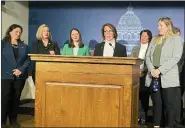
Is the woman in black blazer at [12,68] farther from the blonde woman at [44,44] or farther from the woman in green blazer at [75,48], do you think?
the woman in green blazer at [75,48]

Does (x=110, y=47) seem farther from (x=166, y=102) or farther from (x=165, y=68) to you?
(x=166, y=102)

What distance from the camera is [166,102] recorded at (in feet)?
10.7

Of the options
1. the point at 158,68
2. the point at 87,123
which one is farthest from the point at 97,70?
the point at 158,68

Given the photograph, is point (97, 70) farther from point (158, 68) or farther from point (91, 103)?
point (158, 68)

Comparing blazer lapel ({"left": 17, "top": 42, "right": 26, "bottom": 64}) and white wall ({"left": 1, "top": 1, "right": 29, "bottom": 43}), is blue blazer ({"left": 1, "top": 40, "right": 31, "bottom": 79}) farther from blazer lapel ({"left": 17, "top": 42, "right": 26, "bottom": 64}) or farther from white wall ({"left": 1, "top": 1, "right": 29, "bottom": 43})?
white wall ({"left": 1, "top": 1, "right": 29, "bottom": 43})

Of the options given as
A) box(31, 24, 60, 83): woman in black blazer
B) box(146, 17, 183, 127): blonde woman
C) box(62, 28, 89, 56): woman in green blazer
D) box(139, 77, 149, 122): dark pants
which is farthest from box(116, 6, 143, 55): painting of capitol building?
box(146, 17, 183, 127): blonde woman

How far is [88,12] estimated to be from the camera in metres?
5.52

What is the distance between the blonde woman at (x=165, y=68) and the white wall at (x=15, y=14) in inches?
108

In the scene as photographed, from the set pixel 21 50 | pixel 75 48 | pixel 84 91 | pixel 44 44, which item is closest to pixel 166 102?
pixel 75 48

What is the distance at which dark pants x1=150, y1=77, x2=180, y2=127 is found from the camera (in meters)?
3.23

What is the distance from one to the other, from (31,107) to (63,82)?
2.96 metres

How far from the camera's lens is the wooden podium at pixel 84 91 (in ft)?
6.95

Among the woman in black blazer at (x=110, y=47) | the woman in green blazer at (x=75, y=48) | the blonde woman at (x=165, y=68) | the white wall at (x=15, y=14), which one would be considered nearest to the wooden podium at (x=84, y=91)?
the blonde woman at (x=165, y=68)

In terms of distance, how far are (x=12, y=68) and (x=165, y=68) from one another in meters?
1.74
